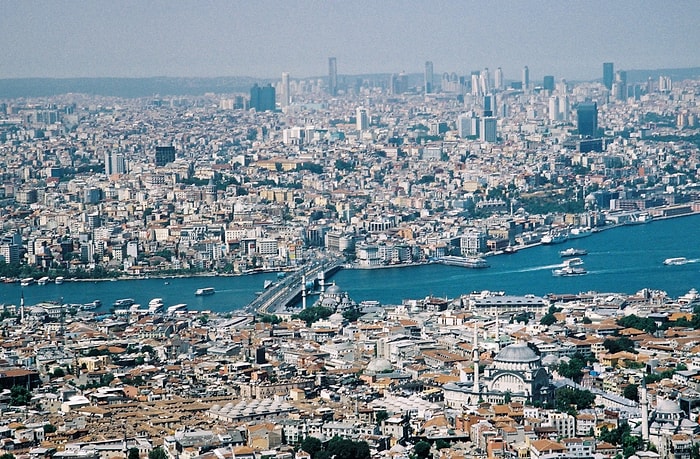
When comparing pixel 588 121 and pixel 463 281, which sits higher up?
pixel 588 121

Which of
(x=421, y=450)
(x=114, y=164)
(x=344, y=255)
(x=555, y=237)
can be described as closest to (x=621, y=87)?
(x=114, y=164)

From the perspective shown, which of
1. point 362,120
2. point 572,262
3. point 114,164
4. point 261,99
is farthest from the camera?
point 261,99

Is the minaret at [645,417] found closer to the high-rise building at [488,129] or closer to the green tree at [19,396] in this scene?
the green tree at [19,396]

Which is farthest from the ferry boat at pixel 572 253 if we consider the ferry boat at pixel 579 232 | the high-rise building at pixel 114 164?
the high-rise building at pixel 114 164

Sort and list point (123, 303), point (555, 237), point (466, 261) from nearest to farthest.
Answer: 1. point (123, 303)
2. point (466, 261)
3. point (555, 237)

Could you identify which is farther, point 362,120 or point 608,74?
point 608,74

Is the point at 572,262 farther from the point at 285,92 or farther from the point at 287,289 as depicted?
the point at 285,92
